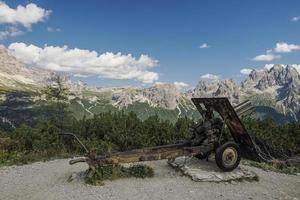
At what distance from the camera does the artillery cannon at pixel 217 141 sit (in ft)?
35.6

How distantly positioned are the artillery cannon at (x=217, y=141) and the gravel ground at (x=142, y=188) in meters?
0.76

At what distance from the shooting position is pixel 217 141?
11492 mm

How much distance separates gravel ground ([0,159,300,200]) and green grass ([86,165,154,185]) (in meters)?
0.23

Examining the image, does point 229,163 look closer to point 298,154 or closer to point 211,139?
point 211,139

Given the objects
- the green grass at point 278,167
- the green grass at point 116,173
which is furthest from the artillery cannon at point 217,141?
the green grass at point 278,167

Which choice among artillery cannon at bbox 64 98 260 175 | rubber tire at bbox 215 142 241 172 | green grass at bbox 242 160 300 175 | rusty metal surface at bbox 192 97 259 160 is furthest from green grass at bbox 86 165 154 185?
green grass at bbox 242 160 300 175

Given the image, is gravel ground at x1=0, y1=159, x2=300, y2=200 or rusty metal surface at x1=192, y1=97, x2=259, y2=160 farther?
rusty metal surface at x1=192, y1=97, x2=259, y2=160

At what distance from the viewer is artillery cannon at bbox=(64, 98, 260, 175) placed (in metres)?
10.9

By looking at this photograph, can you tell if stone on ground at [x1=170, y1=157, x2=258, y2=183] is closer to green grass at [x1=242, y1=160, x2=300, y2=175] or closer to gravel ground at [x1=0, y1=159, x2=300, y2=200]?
gravel ground at [x1=0, y1=159, x2=300, y2=200]

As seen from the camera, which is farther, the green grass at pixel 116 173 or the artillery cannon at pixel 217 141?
the artillery cannon at pixel 217 141

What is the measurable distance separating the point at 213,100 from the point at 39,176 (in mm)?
6467

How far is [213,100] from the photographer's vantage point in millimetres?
11383

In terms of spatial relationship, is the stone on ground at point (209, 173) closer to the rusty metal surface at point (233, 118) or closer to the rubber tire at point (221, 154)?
the rubber tire at point (221, 154)

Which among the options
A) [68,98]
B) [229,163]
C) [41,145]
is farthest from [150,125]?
[68,98]
